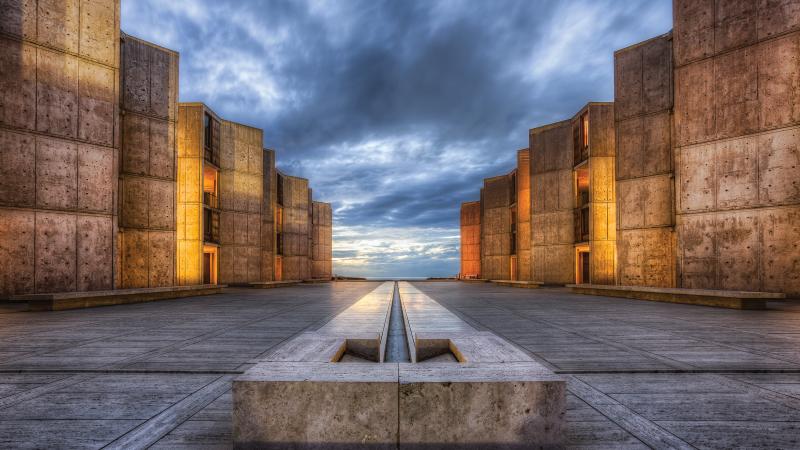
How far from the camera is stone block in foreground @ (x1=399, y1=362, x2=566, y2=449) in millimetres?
2312

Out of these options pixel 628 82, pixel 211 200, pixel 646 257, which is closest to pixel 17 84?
pixel 211 200

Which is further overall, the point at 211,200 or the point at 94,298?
the point at 211,200

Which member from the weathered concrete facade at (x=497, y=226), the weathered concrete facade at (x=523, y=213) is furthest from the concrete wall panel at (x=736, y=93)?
the weathered concrete facade at (x=497, y=226)

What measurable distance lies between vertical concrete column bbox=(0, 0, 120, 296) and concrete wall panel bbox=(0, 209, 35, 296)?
2 centimetres

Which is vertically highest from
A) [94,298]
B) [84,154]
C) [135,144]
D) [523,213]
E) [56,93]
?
[56,93]

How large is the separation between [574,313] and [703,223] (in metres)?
9.09

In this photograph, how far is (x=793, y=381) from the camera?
4.00 metres

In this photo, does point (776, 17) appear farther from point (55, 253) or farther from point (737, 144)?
point (55, 253)

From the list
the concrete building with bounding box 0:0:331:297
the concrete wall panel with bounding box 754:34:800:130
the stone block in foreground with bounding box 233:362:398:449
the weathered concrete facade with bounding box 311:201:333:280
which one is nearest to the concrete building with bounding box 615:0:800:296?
the concrete wall panel with bounding box 754:34:800:130

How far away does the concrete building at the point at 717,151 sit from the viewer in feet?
44.1

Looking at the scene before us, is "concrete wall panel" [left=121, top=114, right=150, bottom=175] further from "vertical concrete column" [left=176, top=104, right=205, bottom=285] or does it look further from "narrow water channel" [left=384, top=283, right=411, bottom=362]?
→ "narrow water channel" [left=384, top=283, right=411, bottom=362]

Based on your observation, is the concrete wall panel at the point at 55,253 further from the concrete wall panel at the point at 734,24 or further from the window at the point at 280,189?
the concrete wall panel at the point at 734,24

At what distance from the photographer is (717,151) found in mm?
14773

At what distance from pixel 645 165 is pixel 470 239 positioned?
83.5 ft
